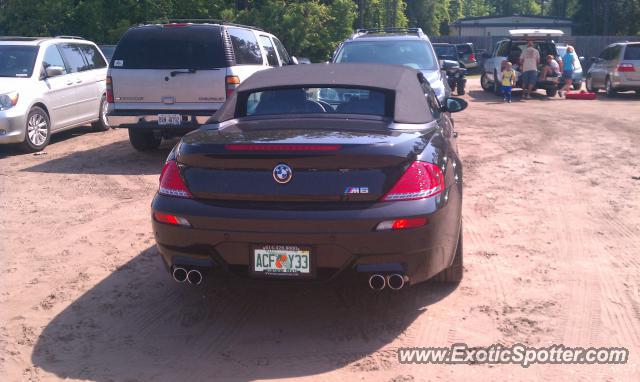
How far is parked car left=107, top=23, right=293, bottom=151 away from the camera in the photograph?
379 inches

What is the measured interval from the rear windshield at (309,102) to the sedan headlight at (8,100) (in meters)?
6.68

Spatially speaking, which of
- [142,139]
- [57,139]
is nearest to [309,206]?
[142,139]

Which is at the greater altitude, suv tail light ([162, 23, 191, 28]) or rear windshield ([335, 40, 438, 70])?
suv tail light ([162, 23, 191, 28])

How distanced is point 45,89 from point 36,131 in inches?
28.2

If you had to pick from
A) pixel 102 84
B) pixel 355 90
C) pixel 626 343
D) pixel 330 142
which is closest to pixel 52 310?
pixel 330 142

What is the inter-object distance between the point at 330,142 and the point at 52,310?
2.32 metres

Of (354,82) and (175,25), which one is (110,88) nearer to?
(175,25)

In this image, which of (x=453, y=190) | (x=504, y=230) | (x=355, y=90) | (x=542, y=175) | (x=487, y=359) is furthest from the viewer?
(x=542, y=175)

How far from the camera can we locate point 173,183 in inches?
172

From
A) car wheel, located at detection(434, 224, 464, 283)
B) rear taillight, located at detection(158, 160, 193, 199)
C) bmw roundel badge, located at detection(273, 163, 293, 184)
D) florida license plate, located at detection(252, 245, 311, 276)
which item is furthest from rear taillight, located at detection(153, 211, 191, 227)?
car wheel, located at detection(434, 224, 464, 283)

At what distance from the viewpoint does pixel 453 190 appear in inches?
179

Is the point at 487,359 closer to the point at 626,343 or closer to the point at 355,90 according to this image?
the point at 626,343

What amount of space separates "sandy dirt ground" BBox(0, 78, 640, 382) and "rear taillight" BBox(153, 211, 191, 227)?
72cm

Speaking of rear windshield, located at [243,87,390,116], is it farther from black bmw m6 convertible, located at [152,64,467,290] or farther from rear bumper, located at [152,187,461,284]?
rear bumper, located at [152,187,461,284]
